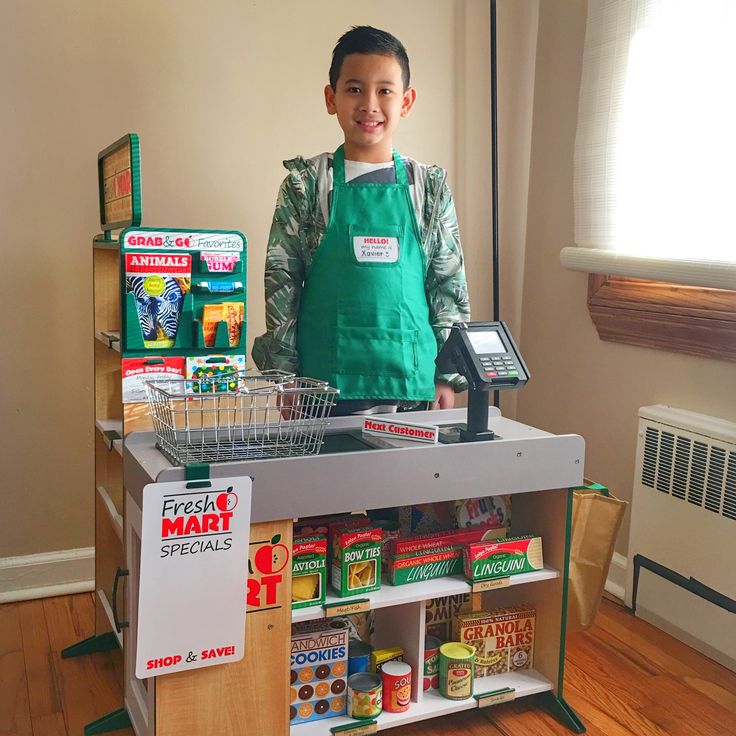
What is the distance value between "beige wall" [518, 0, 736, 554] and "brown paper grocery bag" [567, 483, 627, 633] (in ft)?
2.04

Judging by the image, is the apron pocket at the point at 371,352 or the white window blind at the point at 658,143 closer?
the apron pocket at the point at 371,352

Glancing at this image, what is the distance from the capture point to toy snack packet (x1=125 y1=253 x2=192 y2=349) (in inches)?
77.7

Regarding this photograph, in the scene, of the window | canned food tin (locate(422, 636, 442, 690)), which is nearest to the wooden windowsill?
the window

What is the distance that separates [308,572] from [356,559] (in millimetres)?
108

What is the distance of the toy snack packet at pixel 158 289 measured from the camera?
197cm

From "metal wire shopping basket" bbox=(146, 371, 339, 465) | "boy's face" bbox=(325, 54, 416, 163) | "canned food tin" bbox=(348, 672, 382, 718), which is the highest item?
"boy's face" bbox=(325, 54, 416, 163)

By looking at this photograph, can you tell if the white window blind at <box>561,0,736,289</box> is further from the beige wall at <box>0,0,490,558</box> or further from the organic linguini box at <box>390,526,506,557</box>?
the organic linguini box at <box>390,526,506,557</box>

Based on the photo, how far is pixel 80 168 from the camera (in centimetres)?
265

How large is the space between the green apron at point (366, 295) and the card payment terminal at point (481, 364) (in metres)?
0.22

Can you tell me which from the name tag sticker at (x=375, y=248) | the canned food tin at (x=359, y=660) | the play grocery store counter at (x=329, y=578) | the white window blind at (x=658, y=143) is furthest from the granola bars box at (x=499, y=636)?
the white window blind at (x=658, y=143)

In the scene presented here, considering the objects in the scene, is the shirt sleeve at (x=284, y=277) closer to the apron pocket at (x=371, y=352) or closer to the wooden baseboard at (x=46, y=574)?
the apron pocket at (x=371, y=352)

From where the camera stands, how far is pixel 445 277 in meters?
2.21

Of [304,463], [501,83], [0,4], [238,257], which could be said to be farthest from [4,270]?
[501,83]

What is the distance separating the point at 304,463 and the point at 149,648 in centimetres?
43
